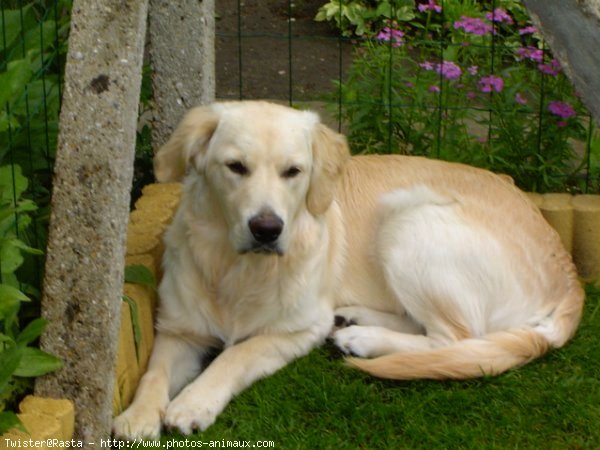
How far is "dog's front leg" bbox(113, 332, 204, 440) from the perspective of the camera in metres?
3.67

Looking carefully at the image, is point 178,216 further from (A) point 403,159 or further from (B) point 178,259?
(A) point 403,159

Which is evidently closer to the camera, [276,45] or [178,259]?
[178,259]

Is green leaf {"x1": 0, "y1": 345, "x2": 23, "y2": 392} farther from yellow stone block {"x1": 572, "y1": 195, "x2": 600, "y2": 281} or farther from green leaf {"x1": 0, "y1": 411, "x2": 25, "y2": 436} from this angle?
yellow stone block {"x1": 572, "y1": 195, "x2": 600, "y2": 281}

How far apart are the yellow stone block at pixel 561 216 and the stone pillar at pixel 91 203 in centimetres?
231

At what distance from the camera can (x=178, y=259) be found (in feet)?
13.9

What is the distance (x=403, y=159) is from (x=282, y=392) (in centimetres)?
124

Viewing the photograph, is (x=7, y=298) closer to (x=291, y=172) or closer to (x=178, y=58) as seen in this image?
(x=291, y=172)

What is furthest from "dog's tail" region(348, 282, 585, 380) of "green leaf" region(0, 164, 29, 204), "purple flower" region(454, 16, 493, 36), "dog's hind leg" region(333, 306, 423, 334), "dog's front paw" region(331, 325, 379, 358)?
"purple flower" region(454, 16, 493, 36)

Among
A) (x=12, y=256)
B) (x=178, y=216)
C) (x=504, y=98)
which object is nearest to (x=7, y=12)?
(x=178, y=216)

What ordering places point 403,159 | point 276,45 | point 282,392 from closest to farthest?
point 282,392 < point 403,159 < point 276,45

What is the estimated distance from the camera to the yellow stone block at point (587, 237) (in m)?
5.02

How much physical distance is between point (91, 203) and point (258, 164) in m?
0.72

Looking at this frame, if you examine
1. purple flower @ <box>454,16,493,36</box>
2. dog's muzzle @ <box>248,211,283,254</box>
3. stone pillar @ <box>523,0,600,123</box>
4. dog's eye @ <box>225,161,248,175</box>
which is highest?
stone pillar @ <box>523,0,600,123</box>

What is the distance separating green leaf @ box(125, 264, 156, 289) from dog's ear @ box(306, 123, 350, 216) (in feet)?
2.15
